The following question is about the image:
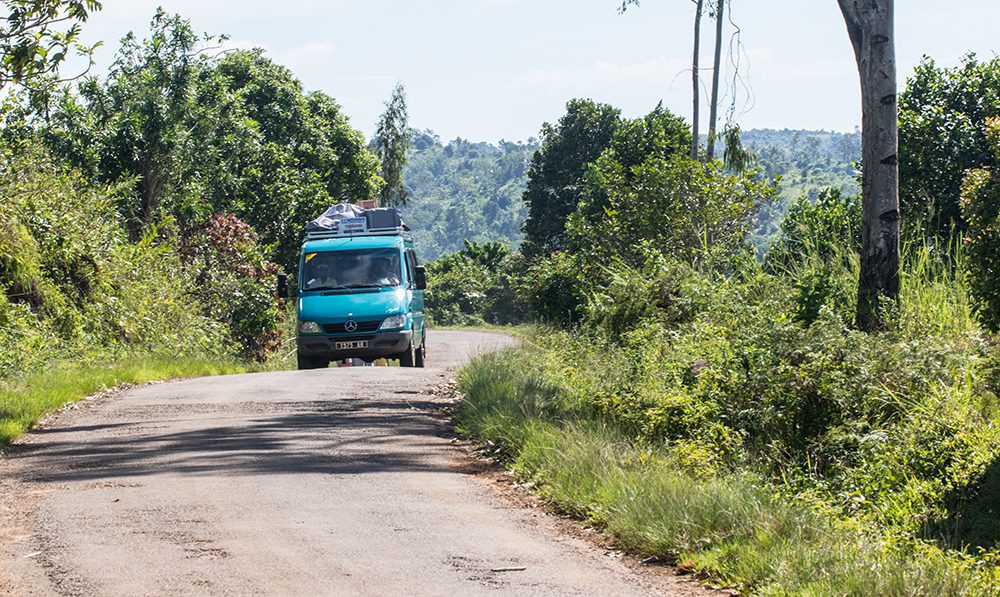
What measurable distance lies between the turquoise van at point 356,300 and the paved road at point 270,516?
7.62 meters

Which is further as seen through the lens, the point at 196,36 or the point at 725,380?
the point at 196,36

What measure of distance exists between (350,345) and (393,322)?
2.88 ft

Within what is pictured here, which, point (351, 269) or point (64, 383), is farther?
point (351, 269)

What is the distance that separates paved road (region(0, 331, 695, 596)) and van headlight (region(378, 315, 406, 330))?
25.1 feet

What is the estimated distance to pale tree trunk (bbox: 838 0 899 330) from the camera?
12.5m

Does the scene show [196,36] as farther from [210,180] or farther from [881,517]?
[881,517]

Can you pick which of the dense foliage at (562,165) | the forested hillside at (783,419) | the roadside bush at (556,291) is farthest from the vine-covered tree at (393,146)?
the forested hillside at (783,419)

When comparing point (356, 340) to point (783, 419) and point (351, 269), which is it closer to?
point (351, 269)

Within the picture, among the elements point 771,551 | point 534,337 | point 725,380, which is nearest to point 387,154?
point 534,337

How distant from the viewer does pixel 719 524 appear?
701 cm

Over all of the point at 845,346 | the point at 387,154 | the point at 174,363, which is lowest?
the point at 174,363

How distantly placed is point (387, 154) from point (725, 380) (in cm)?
5877

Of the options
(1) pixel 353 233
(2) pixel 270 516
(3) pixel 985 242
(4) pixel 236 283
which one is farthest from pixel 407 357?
(2) pixel 270 516

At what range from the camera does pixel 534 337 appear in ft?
76.8
